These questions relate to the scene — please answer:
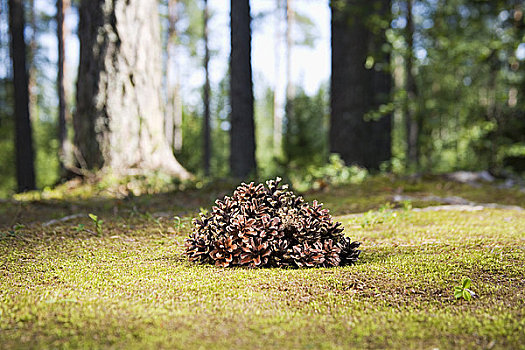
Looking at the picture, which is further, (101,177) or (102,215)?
(101,177)

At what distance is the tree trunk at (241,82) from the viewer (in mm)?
8352

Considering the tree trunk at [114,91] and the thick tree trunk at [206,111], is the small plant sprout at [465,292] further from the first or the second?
the thick tree trunk at [206,111]

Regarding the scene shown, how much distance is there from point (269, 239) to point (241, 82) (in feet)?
19.0

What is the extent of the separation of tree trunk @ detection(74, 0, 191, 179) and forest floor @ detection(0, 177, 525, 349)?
2.68m

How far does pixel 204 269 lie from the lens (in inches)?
119

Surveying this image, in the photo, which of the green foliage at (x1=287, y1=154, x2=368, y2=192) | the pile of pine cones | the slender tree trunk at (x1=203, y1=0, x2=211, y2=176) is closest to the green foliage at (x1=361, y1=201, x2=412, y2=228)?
the pile of pine cones

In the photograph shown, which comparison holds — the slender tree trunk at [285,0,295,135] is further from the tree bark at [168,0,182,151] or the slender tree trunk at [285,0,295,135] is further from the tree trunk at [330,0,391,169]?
the tree trunk at [330,0,391,169]

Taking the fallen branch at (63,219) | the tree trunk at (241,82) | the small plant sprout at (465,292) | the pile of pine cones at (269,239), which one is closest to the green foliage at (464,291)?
the small plant sprout at (465,292)

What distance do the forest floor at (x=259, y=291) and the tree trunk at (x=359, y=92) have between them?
4.57 metres

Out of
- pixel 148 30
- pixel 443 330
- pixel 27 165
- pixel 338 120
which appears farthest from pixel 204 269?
pixel 27 165

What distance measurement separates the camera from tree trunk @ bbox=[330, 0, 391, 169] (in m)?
9.04

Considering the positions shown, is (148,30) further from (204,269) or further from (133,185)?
(204,269)

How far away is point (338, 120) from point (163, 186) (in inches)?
167

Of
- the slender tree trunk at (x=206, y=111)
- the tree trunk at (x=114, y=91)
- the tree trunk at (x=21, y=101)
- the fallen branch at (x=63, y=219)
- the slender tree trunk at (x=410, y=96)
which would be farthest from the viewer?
the slender tree trunk at (x=206, y=111)
